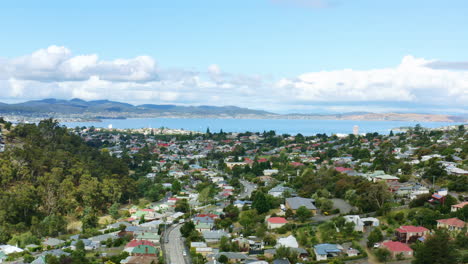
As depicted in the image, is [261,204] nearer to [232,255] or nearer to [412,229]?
[232,255]

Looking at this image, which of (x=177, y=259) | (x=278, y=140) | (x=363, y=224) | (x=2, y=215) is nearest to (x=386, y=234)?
(x=363, y=224)

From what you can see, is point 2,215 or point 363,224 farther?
point 2,215

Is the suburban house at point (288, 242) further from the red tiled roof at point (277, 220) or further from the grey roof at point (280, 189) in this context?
the grey roof at point (280, 189)

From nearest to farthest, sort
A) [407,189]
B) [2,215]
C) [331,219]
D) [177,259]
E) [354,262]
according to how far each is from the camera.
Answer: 1. [354,262]
2. [177,259]
3. [331,219]
4. [2,215]
5. [407,189]

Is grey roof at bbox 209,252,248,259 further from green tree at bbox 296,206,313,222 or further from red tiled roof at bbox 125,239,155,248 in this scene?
green tree at bbox 296,206,313,222

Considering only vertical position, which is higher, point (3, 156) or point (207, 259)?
point (3, 156)

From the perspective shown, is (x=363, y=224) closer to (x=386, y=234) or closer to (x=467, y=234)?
(x=386, y=234)

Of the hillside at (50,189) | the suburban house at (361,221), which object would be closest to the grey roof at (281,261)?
the suburban house at (361,221)

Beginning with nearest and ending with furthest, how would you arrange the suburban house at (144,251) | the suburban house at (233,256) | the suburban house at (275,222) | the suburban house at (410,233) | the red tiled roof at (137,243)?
the suburban house at (233,256) → the suburban house at (144,251) → the suburban house at (410,233) → the red tiled roof at (137,243) → the suburban house at (275,222)
